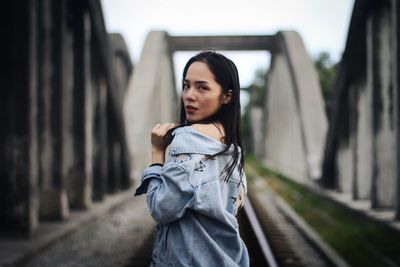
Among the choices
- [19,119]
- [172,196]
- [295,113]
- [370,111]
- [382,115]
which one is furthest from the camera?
[295,113]

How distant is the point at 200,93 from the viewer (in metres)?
1.54

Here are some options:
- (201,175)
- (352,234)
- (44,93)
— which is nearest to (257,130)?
(352,234)

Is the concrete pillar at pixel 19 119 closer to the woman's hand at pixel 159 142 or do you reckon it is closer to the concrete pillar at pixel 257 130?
the woman's hand at pixel 159 142

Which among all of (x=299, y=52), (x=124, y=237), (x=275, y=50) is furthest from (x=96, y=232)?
(x=275, y=50)

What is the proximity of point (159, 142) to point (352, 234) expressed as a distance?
6482mm

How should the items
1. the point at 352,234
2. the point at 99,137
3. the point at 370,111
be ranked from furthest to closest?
the point at 99,137 → the point at 370,111 → the point at 352,234

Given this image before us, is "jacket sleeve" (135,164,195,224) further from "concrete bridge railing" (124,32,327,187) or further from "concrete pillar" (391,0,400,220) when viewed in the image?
"concrete bridge railing" (124,32,327,187)

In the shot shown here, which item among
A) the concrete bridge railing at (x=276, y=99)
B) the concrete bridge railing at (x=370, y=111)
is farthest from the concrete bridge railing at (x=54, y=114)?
the concrete bridge railing at (x=370, y=111)

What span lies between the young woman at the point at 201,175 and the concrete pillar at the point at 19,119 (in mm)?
5000

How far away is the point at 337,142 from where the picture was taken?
12547 millimetres

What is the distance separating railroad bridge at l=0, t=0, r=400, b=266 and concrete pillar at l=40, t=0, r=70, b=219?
0.05 ft

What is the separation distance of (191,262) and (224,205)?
0.17 metres

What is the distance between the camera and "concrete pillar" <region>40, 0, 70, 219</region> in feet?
25.9

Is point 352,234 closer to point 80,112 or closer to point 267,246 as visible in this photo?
point 267,246
